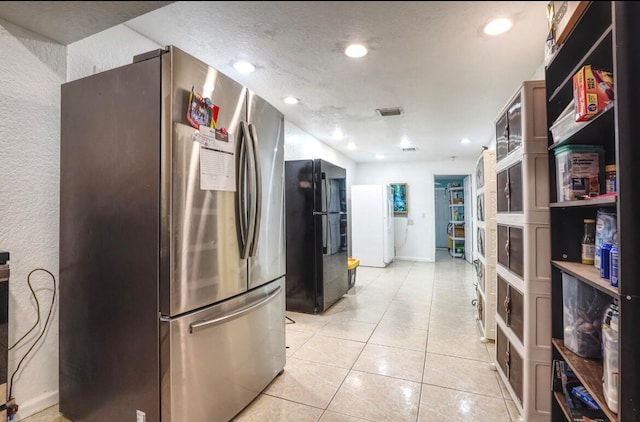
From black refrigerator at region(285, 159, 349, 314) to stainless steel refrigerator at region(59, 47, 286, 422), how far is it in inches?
65.1

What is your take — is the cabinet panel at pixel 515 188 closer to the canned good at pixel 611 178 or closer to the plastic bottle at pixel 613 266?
the canned good at pixel 611 178

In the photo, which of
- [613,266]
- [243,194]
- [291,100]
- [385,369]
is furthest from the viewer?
[291,100]

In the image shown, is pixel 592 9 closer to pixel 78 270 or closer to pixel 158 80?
pixel 158 80

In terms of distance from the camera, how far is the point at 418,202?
6.96 meters

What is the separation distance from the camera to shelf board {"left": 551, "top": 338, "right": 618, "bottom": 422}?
0.97 metres

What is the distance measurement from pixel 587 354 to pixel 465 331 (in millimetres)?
1824

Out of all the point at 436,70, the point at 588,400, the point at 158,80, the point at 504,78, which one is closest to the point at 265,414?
the point at 588,400

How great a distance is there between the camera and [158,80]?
130cm

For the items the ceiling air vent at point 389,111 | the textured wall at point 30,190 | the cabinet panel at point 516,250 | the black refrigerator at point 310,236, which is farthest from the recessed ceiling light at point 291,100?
the cabinet panel at point 516,250

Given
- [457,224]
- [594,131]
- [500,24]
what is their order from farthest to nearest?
1. [457,224]
2. [594,131]
3. [500,24]

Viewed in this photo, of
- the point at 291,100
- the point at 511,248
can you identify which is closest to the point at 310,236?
the point at 291,100

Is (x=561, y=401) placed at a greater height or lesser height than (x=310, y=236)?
lesser

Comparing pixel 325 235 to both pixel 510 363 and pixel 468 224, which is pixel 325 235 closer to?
pixel 510 363

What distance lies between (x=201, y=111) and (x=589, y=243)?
182 centimetres
